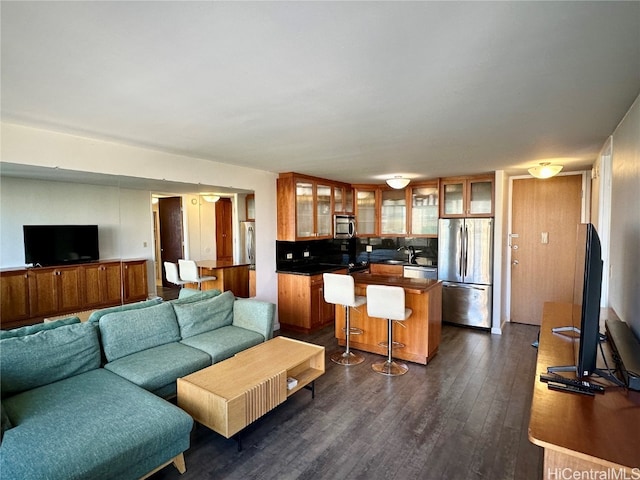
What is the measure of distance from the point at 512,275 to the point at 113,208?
573 cm

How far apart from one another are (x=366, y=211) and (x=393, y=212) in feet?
1.73

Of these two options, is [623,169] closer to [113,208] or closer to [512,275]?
[512,275]

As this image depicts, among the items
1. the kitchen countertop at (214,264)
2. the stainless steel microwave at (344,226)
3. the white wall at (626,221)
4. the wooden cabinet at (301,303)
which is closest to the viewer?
the white wall at (626,221)

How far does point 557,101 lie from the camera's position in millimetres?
2045

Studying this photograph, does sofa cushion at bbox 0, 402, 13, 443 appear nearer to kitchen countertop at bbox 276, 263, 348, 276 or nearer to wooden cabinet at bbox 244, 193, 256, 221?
wooden cabinet at bbox 244, 193, 256, 221

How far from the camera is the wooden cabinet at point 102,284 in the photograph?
10.7ft

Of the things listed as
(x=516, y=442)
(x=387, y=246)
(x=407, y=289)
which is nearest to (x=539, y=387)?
(x=516, y=442)

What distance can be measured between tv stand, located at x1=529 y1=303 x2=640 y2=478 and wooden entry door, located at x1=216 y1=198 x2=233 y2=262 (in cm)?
374

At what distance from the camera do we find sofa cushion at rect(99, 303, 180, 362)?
2.72 m

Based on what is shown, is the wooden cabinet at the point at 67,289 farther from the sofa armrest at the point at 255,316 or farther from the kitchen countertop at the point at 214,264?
the sofa armrest at the point at 255,316

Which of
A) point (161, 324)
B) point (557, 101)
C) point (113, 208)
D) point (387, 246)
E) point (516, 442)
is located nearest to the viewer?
point (557, 101)

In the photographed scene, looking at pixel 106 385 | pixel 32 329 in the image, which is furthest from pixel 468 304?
pixel 32 329

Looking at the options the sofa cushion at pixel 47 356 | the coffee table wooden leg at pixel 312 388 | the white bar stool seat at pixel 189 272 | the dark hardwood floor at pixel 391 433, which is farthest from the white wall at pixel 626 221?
the white bar stool seat at pixel 189 272

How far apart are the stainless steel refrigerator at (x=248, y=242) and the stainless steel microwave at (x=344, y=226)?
1641 millimetres
